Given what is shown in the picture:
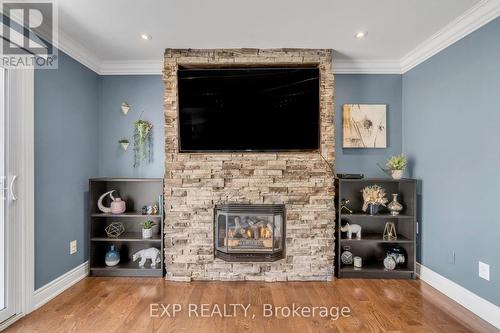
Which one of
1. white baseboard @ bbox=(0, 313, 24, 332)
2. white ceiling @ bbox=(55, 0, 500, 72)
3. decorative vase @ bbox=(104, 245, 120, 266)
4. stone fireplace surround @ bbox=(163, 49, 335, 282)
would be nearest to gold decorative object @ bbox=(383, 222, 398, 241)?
stone fireplace surround @ bbox=(163, 49, 335, 282)

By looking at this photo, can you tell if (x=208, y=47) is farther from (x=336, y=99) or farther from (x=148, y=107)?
(x=336, y=99)

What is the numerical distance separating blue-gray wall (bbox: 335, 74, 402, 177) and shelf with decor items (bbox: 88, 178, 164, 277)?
2.25 metres

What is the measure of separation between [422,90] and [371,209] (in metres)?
1.44

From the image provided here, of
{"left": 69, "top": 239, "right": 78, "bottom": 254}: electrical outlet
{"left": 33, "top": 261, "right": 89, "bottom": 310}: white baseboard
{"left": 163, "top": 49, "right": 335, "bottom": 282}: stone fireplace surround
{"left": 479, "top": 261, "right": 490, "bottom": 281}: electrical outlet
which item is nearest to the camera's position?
{"left": 479, "top": 261, "right": 490, "bottom": 281}: electrical outlet

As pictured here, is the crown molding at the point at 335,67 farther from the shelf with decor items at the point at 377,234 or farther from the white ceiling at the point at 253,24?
the shelf with decor items at the point at 377,234

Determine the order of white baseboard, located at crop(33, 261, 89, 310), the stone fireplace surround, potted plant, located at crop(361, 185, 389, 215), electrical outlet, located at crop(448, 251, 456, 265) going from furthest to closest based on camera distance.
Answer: potted plant, located at crop(361, 185, 389, 215)
the stone fireplace surround
electrical outlet, located at crop(448, 251, 456, 265)
white baseboard, located at crop(33, 261, 89, 310)

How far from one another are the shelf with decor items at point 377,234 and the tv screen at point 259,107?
31.1 inches

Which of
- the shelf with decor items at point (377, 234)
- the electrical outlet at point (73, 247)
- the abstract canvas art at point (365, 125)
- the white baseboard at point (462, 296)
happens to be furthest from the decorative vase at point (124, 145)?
the white baseboard at point (462, 296)

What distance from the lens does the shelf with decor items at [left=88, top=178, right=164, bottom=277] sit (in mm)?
2949

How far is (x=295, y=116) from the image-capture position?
2.90 metres

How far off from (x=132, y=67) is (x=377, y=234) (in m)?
3.66

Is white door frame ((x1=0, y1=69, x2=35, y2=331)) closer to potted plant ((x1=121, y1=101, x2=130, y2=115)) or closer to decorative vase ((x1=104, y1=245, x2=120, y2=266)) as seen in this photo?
decorative vase ((x1=104, y1=245, x2=120, y2=266))

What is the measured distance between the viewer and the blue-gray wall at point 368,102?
3.28 metres

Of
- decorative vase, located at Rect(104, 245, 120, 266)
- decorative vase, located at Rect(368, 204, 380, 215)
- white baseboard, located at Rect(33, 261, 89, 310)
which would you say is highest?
decorative vase, located at Rect(368, 204, 380, 215)
